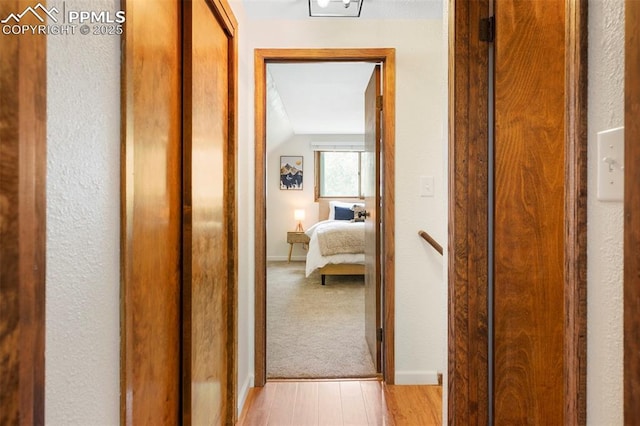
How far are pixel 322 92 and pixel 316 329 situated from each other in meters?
2.69

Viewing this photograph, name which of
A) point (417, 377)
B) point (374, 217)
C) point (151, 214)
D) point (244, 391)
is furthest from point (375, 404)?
point (151, 214)

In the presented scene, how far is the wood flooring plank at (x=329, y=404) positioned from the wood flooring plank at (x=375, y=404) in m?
0.16

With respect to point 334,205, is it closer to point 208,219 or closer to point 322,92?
point 322,92

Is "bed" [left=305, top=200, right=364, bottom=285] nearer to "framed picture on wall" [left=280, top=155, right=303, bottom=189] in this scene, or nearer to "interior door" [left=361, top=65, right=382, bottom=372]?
"interior door" [left=361, top=65, right=382, bottom=372]

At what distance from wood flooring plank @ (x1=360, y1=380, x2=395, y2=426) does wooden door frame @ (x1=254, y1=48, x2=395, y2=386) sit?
0.12 meters

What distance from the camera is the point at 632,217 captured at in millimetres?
508

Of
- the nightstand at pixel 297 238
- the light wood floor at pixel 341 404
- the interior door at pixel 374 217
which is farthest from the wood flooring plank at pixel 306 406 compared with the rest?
the nightstand at pixel 297 238

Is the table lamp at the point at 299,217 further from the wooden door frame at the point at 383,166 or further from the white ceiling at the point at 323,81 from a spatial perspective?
the wooden door frame at the point at 383,166

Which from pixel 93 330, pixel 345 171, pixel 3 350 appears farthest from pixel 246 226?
pixel 345 171

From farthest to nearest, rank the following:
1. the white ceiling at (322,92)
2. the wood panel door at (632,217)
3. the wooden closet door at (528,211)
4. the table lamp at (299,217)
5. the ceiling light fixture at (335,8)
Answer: the table lamp at (299,217), the white ceiling at (322,92), the ceiling light fixture at (335,8), the wooden closet door at (528,211), the wood panel door at (632,217)

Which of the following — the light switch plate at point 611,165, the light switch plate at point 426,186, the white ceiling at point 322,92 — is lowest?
the light switch plate at point 611,165

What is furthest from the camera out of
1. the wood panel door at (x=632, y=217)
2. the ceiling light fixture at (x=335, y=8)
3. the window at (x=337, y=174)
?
the window at (x=337, y=174)

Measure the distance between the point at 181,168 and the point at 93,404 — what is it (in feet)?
2.51

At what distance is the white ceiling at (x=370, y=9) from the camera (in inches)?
86.9
